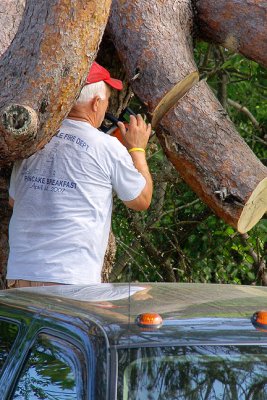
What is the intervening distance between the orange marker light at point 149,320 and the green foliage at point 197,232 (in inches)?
174

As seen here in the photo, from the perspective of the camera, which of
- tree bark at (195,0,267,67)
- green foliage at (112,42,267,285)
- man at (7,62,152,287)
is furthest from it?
green foliage at (112,42,267,285)

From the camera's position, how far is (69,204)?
457 cm

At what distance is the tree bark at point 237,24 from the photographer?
209 inches

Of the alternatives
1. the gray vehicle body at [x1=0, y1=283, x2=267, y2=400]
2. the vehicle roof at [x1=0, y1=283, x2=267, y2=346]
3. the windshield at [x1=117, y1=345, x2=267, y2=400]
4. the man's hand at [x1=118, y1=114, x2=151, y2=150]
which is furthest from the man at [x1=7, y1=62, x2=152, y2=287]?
the windshield at [x1=117, y1=345, x2=267, y2=400]

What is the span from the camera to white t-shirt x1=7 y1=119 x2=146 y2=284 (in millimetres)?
4504

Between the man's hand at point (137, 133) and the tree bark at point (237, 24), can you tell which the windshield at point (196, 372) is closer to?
the man's hand at point (137, 133)

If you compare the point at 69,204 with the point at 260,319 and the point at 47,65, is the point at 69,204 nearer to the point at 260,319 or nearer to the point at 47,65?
the point at 47,65

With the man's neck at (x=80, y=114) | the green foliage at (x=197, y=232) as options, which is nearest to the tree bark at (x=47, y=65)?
the man's neck at (x=80, y=114)

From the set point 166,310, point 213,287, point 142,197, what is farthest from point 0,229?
point 166,310

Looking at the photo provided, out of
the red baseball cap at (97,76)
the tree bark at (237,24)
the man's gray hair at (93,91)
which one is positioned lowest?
the man's gray hair at (93,91)

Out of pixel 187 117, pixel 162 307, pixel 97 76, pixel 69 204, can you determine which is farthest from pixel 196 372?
pixel 97 76

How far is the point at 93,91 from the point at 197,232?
286 cm

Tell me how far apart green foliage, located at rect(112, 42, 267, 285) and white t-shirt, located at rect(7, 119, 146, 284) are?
2.54m

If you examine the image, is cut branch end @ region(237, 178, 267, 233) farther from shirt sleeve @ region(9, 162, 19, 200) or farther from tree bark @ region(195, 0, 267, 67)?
shirt sleeve @ region(9, 162, 19, 200)
